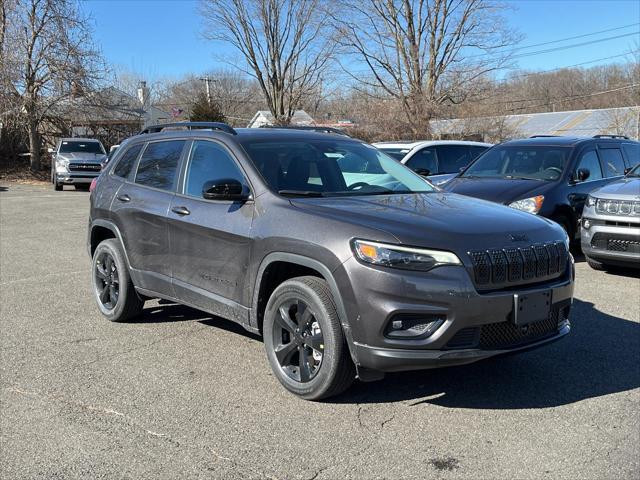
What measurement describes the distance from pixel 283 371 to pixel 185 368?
0.91m

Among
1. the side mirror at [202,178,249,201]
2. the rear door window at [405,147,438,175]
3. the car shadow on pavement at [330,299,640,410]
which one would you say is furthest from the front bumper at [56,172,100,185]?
the car shadow on pavement at [330,299,640,410]

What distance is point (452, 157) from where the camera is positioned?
1252cm

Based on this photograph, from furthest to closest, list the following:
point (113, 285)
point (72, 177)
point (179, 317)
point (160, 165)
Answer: point (72, 177), point (179, 317), point (113, 285), point (160, 165)

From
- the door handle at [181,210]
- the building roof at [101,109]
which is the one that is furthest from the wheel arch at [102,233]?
the building roof at [101,109]

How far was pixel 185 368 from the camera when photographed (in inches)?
187

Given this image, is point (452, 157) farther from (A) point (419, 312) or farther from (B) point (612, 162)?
(A) point (419, 312)

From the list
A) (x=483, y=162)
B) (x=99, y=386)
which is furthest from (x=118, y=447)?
(x=483, y=162)

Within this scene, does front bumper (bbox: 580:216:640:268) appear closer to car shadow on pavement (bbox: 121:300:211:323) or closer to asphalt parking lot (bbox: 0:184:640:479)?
asphalt parking lot (bbox: 0:184:640:479)

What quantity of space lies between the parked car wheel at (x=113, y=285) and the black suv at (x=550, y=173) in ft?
16.2

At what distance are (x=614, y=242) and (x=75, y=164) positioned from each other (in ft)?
70.1

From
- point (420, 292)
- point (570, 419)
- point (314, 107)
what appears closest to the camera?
point (420, 292)

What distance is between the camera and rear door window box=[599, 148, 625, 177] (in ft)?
32.7

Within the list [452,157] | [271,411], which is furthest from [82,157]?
[271,411]

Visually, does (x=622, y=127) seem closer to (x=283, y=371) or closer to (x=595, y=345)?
(x=595, y=345)
